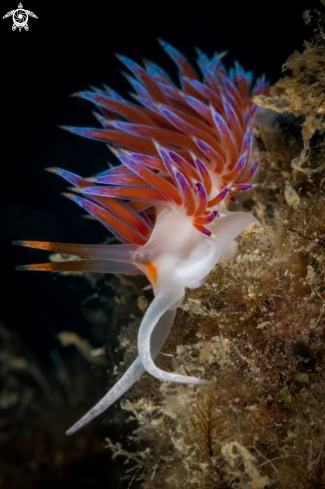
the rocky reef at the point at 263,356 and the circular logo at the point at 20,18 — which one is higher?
the circular logo at the point at 20,18

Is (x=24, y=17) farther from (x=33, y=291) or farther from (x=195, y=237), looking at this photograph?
(x=195, y=237)

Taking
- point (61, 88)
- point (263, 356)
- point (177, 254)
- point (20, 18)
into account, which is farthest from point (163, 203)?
point (20, 18)

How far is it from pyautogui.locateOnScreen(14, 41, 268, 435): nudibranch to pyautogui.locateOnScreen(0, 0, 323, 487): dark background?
411 centimetres

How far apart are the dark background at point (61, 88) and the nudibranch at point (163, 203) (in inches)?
162

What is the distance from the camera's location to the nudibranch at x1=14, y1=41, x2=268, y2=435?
6.90 feet

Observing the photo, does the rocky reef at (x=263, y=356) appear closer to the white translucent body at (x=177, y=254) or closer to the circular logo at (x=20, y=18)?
the white translucent body at (x=177, y=254)

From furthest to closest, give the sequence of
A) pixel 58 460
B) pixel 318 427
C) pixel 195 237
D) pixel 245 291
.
A: pixel 58 460 → pixel 195 237 → pixel 245 291 → pixel 318 427

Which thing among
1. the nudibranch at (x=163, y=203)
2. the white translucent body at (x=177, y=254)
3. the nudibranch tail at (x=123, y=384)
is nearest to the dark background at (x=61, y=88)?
the nudibranch at (x=163, y=203)

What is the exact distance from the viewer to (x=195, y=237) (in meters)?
2.29

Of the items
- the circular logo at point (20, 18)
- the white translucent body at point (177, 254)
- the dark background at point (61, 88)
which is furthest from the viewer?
the dark background at point (61, 88)

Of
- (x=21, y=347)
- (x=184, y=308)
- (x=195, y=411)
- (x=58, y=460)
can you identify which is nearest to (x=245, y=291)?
(x=184, y=308)

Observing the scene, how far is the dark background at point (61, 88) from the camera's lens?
21.4ft

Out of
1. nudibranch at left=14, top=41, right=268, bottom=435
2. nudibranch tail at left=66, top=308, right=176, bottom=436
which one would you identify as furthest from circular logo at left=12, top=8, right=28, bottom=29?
nudibranch tail at left=66, top=308, right=176, bottom=436

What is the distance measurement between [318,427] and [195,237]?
140cm
